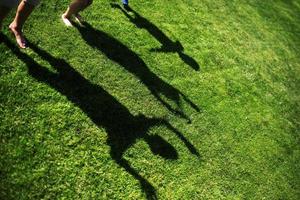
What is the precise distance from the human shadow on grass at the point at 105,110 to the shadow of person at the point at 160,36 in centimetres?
241

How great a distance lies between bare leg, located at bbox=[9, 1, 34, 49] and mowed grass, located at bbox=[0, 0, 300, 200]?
0.46 feet

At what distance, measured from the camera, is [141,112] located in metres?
6.41

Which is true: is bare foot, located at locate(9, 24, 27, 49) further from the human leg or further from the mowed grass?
the human leg

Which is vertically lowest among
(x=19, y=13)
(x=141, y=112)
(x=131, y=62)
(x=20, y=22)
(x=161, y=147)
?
(x=161, y=147)

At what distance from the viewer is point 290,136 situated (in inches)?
349

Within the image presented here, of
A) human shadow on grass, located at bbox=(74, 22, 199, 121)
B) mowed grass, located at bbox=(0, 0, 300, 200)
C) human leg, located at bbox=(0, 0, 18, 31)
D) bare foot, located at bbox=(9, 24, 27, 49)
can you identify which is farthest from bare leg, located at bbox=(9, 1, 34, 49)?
human shadow on grass, located at bbox=(74, 22, 199, 121)

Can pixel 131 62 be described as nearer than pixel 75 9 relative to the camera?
No

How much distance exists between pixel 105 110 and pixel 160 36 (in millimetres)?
3101

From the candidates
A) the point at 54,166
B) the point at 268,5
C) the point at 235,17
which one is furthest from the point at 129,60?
the point at 268,5

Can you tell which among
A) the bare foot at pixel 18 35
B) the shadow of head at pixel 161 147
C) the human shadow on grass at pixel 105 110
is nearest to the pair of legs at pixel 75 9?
the human shadow on grass at pixel 105 110

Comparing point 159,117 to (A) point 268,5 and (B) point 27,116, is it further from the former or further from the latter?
(A) point 268,5

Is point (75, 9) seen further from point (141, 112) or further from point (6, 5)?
point (141, 112)

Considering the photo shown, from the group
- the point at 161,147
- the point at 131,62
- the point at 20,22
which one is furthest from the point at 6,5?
the point at 161,147

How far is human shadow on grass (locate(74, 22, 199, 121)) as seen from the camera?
22.6 feet
